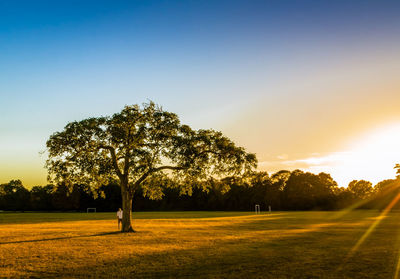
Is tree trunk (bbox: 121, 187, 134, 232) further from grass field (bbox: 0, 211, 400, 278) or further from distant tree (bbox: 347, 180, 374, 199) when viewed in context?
distant tree (bbox: 347, 180, 374, 199)

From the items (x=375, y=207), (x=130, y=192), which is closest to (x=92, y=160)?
(x=130, y=192)

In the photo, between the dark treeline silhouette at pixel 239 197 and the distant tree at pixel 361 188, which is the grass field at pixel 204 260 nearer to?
the dark treeline silhouette at pixel 239 197

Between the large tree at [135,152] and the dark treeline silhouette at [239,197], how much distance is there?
256ft

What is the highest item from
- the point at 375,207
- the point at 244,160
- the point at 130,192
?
the point at 244,160

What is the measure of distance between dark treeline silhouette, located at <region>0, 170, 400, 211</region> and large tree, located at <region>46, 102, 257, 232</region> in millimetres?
77914

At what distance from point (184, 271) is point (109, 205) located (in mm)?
119187

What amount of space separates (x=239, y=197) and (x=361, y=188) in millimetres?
50567

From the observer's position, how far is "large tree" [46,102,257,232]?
31438 millimetres

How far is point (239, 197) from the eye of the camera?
407 ft

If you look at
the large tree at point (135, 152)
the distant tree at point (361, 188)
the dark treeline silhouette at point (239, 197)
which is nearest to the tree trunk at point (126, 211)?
the large tree at point (135, 152)

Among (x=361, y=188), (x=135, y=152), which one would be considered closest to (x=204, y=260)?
(x=135, y=152)

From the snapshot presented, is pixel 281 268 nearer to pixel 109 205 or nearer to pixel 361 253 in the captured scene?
pixel 361 253

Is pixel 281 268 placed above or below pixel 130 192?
below

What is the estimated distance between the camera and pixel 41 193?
12925 centimetres
